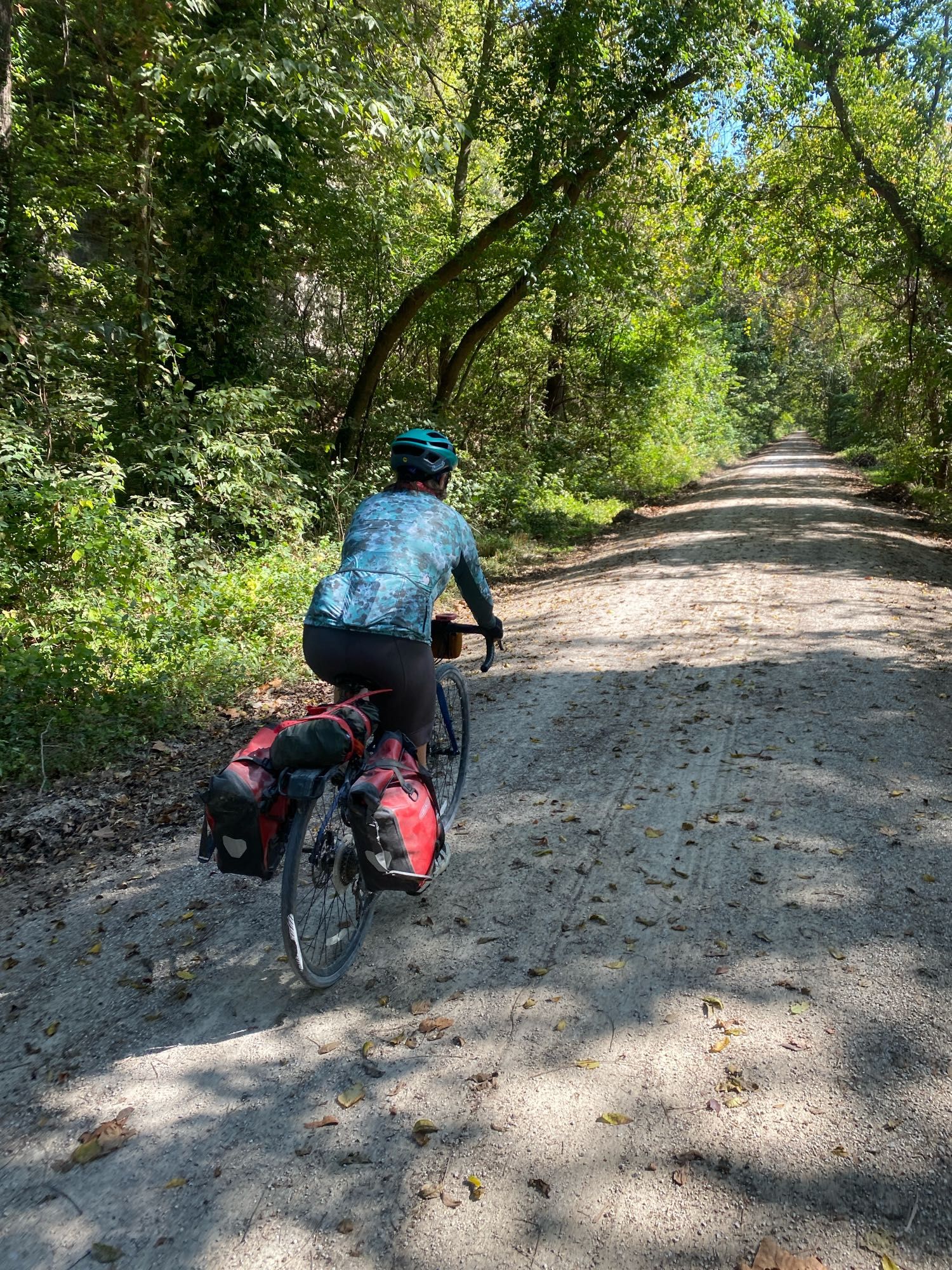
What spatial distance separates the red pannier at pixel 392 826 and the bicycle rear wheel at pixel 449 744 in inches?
45.6

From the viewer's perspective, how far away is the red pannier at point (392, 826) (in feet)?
10.2

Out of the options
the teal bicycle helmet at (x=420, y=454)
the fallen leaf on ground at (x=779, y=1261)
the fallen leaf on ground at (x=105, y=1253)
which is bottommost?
the fallen leaf on ground at (x=779, y=1261)

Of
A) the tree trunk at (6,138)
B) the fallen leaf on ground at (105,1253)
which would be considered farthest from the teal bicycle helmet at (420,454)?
the tree trunk at (6,138)

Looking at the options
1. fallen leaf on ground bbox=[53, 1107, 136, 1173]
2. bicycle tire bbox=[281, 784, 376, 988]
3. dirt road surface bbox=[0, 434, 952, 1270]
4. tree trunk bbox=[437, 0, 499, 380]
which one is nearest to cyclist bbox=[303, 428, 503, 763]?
bicycle tire bbox=[281, 784, 376, 988]

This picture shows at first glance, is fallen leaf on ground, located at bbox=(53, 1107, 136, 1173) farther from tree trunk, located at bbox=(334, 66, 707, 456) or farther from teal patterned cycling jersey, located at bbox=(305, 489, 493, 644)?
tree trunk, located at bbox=(334, 66, 707, 456)

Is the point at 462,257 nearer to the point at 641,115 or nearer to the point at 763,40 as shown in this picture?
the point at 641,115

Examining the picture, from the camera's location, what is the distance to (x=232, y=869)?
3102 millimetres

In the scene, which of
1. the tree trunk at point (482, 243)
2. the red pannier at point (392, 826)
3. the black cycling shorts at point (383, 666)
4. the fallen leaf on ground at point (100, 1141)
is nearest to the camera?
the fallen leaf on ground at point (100, 1141)

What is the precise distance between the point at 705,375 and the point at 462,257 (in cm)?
2007

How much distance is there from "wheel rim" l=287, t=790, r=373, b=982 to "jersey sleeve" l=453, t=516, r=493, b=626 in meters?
1.20

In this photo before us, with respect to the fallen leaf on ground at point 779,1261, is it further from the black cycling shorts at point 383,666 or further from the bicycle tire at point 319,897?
the black cycling shorts at point 383,666

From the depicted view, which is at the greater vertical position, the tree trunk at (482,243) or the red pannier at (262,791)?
the tree trunk at (482,243)

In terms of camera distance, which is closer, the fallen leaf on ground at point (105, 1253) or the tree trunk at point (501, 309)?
the fallen leaf on ground at point (105, 1253)

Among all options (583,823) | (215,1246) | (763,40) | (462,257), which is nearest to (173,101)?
(462,257)
